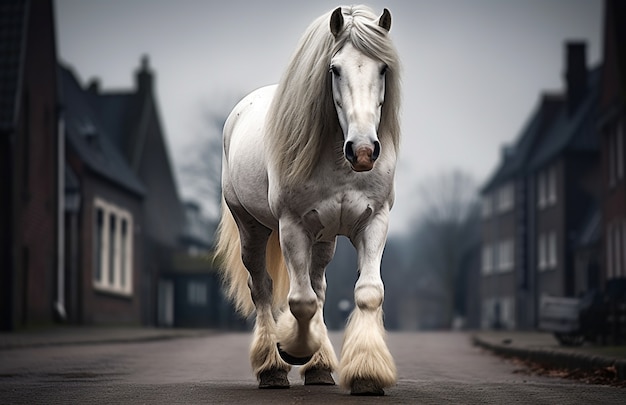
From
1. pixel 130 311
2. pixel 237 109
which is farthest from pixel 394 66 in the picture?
pixel 130 311

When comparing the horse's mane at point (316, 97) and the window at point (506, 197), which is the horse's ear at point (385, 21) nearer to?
the horse's mane at point (316, 97)

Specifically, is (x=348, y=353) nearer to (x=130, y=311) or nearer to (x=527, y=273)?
(x=130, y=311)

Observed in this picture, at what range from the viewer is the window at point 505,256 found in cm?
7212

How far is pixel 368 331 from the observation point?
8578 mm

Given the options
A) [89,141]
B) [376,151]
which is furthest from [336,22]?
[89,141]

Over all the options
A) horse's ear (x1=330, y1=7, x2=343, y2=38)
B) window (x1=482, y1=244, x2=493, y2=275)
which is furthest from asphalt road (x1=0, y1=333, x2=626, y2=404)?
window (x1=482, y1=244, x2=493, y2=275)

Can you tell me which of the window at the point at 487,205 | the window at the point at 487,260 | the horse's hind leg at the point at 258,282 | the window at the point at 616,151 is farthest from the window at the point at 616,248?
the window at the point at 487,205

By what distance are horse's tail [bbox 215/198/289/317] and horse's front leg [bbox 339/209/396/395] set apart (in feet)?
Result: 6.60

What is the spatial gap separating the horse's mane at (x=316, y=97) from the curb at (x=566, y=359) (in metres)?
4.72

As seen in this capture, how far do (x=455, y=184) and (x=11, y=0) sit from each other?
294ft

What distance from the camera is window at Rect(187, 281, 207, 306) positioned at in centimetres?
6353

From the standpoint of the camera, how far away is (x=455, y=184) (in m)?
121

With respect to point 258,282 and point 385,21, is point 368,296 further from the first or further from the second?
point 258,282

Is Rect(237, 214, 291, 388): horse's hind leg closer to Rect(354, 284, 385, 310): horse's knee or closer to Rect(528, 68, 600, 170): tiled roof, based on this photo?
Rect(354, 284, 385, 310): horse's knee
